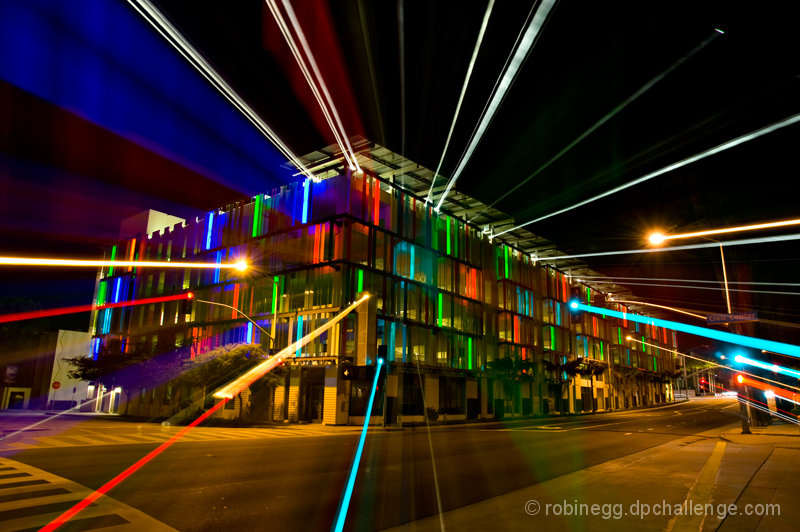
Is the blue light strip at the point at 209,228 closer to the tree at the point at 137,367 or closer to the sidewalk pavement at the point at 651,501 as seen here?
the tree at the point at 137,367

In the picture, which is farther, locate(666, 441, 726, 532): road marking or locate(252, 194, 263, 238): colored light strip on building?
locate(252, 194, 263, 238): colored light strip on building

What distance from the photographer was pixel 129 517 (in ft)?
23.3

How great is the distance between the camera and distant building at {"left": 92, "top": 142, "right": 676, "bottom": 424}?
123 ft

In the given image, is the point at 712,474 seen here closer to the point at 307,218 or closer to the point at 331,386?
the point at 331,386

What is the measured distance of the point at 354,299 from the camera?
3731cm

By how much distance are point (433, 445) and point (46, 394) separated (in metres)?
61.6

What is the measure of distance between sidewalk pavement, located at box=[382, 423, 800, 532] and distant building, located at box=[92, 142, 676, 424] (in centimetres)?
1940

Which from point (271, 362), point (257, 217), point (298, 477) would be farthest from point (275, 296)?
point (298, 477)

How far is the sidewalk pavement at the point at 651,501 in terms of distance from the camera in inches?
264

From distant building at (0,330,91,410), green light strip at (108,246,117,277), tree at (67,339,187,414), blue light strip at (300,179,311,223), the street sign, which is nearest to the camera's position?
the street sign

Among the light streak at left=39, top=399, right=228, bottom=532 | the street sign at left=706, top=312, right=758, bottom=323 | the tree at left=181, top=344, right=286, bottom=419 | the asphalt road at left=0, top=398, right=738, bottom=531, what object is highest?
the street sign at left=706, top=312, right=758, bottom=323

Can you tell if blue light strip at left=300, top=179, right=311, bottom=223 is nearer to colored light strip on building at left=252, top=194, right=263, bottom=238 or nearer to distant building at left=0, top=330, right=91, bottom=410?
colored light strip on building at left=252, top=194, right=263, bottom=238

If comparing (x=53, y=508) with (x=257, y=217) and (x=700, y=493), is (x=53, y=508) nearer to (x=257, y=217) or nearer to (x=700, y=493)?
(x=700, y=493)

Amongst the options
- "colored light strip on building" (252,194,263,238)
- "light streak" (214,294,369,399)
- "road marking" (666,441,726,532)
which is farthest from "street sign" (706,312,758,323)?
"colored light strip on building" (252,194,263,238)
